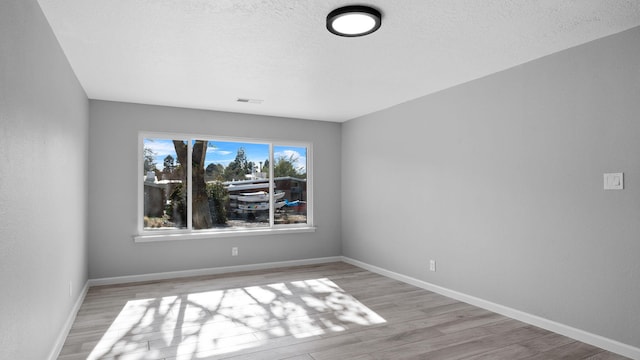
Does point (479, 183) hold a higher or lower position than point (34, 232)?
higher

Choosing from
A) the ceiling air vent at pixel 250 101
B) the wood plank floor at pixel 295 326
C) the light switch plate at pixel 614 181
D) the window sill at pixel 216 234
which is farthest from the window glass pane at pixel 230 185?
the light switch plate at pixel 614 181

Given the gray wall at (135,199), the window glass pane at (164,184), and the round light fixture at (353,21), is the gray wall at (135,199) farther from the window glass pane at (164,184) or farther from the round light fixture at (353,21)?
the round light fixture at (353,21)

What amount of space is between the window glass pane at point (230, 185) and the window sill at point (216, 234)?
17 centimetres

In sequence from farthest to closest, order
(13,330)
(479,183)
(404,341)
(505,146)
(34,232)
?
1. (479,183)
2. (505,146)
3. (404,341)
4. (34,232)
5. (13,330)

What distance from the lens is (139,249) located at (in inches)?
193

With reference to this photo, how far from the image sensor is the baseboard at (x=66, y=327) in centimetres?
268

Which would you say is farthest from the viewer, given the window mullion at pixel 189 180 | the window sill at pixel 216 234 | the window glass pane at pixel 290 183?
the window glass pane at pixel 290 183

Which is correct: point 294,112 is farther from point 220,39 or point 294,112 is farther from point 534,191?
point 534,191

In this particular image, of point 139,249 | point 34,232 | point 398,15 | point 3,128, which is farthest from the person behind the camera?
point 139,249

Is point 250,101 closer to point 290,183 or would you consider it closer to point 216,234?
point 290,183

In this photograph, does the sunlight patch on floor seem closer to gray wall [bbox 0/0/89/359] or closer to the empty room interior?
the empty room interior

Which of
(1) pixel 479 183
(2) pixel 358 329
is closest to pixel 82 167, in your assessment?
(2) pixel 358 329

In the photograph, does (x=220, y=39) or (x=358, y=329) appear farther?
(x=358, y=329)

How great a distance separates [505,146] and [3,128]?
376 centimetres
